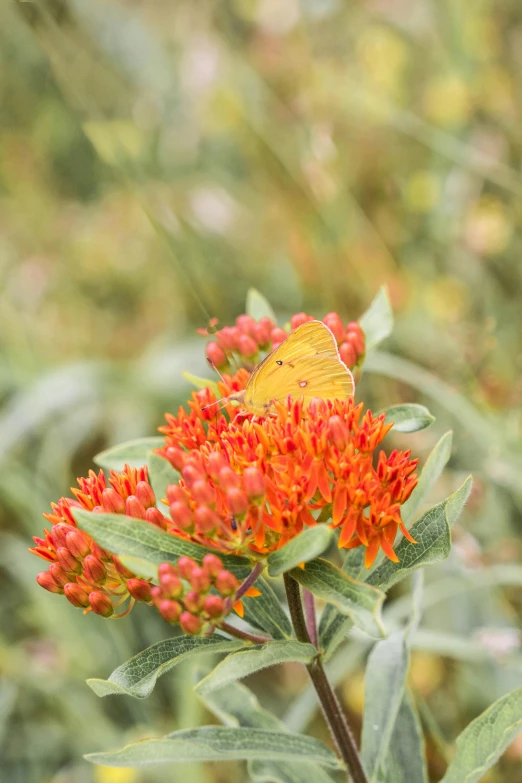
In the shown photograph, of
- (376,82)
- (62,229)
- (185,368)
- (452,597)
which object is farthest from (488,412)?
(62,229)

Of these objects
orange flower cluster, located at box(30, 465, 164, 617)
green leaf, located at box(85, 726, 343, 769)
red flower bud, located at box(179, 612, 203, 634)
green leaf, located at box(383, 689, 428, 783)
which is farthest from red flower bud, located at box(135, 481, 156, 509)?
green leaf, located at box(383, 689, 428, 783)

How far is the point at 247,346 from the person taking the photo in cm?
162

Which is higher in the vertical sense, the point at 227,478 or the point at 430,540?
the point at 227,478

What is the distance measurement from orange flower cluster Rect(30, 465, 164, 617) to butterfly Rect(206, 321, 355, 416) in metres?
0.24

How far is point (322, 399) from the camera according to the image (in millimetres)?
1374

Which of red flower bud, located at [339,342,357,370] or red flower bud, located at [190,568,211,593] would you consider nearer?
red flower bud, located at [190,568,211,593]

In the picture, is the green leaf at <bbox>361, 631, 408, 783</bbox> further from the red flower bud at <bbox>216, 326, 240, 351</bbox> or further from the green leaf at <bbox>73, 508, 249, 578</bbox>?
the red flower bud at <bbox>216, 326, 240, 351</bbox>

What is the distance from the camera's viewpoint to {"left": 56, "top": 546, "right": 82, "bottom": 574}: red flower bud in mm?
1284

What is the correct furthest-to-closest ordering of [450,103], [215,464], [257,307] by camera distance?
[450,103] → [257,307] → [215,464]

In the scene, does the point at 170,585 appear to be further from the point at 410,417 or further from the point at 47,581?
the point at 410,417

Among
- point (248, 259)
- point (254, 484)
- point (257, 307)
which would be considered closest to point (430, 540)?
point (254, 484)

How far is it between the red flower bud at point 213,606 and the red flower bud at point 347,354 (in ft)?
1.85

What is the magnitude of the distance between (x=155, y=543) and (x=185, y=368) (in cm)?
249

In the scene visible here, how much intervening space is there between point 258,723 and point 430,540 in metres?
0.63
